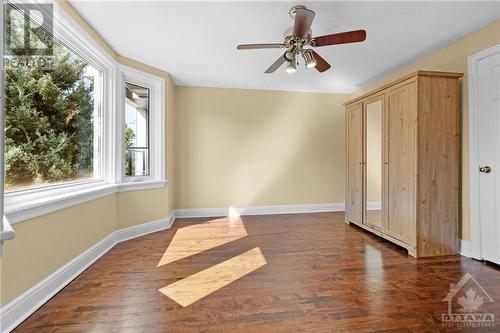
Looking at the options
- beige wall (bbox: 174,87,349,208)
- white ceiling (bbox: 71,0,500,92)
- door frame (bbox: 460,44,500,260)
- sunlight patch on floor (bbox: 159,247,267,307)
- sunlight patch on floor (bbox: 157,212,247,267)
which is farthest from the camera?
beige wall (bbox: 174,87,349,208)

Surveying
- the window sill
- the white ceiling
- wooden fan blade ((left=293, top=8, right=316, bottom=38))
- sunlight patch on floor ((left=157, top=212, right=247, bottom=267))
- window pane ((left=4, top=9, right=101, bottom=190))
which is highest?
the white ceiling

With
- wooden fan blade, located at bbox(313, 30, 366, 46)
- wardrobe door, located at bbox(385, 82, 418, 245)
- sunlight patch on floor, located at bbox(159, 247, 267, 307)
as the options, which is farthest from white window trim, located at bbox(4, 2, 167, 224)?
wardrobe door, located at bbox(385, 82, 418, 245)

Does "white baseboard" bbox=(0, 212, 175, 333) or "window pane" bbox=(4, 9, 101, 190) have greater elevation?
"window pane" bbox=(4, 9, 101, 190)

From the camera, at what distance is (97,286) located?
204 centimetres

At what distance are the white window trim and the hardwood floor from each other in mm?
703

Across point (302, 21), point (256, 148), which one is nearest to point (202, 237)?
point (256, 148)

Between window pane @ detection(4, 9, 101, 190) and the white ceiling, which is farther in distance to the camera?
the white ceiling

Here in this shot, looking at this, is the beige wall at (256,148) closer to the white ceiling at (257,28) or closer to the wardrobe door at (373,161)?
the white ceiling at (257,28)

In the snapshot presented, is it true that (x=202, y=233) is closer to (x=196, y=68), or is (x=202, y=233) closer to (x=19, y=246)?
(x=19, y=246)

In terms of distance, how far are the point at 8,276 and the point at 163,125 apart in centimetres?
252

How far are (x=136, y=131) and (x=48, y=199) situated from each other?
1784 mm

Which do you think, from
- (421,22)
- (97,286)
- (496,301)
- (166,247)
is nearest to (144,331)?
(97,286)

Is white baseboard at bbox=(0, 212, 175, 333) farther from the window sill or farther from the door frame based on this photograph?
the door frame

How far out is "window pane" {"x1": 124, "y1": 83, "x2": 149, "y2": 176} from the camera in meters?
3.38
